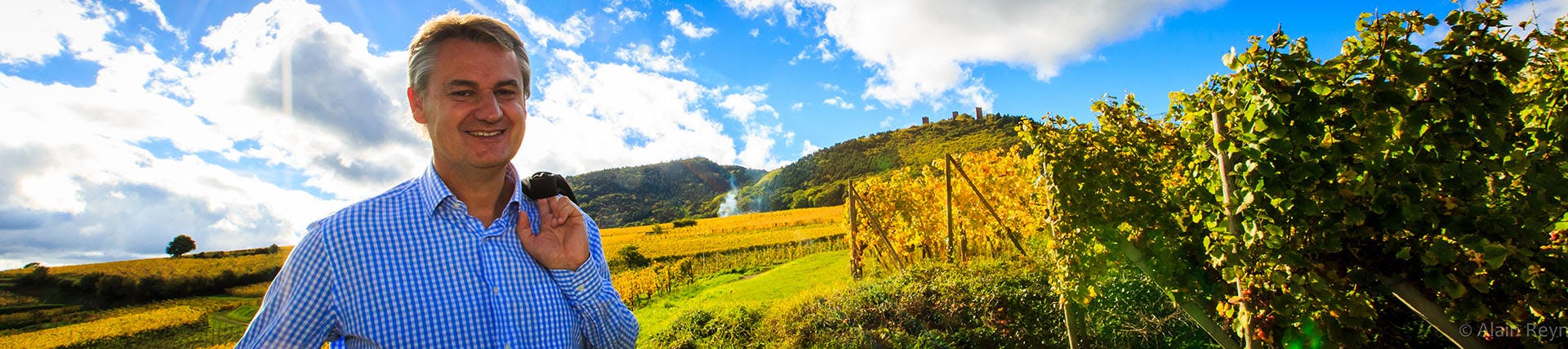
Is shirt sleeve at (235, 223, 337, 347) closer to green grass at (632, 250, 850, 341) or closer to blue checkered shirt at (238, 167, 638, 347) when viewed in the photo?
blue checkered shirt at (238, 167, 638, 347)

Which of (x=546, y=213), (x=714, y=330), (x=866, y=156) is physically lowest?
(x=714, y=330)

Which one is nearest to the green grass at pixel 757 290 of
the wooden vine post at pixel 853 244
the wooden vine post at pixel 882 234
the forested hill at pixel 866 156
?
the wooden vine post at pixel 853 244

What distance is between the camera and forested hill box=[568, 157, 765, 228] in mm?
80625

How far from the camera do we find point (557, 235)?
5.64ft

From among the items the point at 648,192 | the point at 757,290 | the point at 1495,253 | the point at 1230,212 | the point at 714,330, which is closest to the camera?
the point at 1495,253

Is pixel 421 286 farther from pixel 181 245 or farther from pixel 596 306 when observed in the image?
pixel 181 245

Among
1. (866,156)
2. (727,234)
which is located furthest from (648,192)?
(727,234)

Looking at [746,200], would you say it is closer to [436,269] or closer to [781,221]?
[781,221]

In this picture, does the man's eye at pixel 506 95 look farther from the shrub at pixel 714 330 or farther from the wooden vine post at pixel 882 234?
the wooden vine post at pixel 882 234

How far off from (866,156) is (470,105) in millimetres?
102834

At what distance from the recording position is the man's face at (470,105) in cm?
154

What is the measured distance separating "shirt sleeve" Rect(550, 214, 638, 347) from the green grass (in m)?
9.84

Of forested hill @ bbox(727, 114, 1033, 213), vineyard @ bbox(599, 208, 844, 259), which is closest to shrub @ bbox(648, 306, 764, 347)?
vineyard @ bbox(599, 208, 844, 259)

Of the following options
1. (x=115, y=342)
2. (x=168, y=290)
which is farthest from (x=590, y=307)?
(x=168, y=290)
